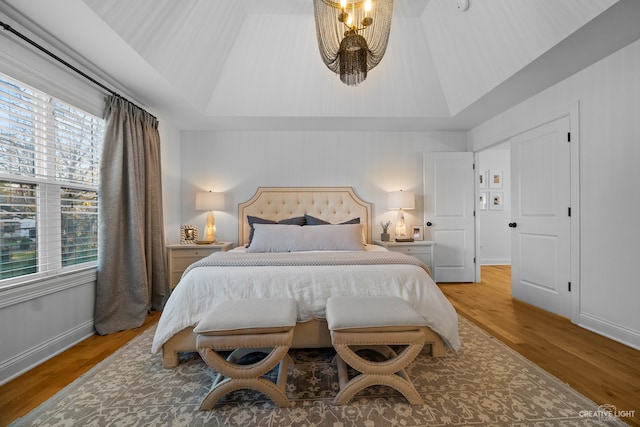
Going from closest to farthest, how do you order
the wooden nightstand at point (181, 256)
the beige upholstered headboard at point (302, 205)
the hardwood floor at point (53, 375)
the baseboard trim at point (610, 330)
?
the hardwood floor at point (53, 375)
the baseboard trim at point (610, 330)
the wooden nightstand at point (181, 256)
the beige upholstered headboard at point (302, 205)

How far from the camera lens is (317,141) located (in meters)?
4.20

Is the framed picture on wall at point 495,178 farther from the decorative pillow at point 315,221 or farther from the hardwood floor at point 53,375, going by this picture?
the hardwood floor at point 53,375

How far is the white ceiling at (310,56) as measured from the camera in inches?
78.3

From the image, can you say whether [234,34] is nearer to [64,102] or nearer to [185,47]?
[185,47]

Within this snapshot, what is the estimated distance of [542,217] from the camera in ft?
9.95

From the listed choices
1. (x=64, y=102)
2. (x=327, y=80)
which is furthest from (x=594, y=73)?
(x=64, y=102)

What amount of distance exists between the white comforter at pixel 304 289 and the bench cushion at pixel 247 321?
358mm

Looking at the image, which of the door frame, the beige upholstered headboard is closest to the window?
the beige upholstered headboard

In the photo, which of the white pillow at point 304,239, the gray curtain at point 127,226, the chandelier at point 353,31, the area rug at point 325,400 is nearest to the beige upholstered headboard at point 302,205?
the white pillow at point 304,239

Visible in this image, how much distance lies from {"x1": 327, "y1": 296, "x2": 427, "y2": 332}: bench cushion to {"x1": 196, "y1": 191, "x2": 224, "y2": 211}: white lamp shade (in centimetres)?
266

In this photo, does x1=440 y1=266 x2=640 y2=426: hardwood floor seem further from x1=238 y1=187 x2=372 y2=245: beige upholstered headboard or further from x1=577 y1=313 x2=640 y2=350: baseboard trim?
x1=238 y1=187 x2=372 y2=245: beige upholstered headboard

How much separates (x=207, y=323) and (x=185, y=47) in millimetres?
2469

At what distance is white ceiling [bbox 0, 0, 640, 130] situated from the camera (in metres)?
1.99

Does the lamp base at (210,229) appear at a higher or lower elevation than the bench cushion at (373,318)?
higher
